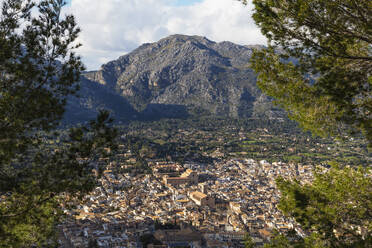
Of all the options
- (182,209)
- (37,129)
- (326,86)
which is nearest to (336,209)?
(326,86)

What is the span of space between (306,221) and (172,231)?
2992cm

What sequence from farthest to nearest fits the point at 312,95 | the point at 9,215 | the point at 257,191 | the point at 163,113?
the point at 163,113, the point at 257,191, the point at 312,95, the point at 9,215

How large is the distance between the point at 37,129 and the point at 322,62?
716cm

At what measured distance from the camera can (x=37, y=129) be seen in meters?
6.85

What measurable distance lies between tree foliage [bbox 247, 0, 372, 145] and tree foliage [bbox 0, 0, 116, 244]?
4790mm

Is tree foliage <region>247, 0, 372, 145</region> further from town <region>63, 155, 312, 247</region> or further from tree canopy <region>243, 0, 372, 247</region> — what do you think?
town <region>63, 155, 312, 247</region>

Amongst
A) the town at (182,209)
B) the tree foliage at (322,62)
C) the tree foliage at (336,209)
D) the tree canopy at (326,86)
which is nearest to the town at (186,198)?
the town at (182,209)

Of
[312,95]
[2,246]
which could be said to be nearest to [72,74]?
[2,246]

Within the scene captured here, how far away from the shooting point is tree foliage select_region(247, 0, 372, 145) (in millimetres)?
6418

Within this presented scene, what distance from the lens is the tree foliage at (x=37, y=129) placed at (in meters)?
6.11

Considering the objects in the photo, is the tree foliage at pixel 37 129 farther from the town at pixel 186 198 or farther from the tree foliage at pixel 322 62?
the tree foliage at pixel 322 62

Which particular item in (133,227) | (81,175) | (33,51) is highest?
(33,51)

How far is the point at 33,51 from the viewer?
695 cm

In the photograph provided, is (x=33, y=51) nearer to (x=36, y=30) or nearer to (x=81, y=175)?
(x=36, y=30)
